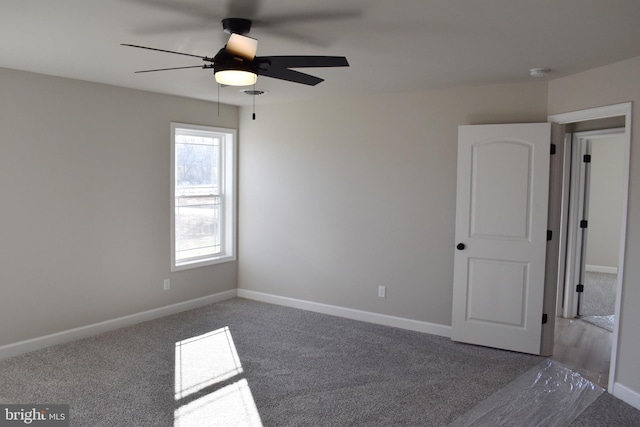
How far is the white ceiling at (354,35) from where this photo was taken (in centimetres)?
246

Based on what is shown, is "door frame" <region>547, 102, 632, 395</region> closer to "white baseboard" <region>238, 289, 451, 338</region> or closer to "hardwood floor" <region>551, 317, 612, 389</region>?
"hardwood floor" <region>551, 317, 612, 389</region>

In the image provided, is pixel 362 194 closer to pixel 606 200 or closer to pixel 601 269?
pixel 606 200

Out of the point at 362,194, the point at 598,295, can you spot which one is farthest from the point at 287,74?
the point at 598,295

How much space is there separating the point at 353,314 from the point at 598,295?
353cm

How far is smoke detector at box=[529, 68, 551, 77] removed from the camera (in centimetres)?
372

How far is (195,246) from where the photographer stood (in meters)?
5.70

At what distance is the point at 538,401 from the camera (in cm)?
332

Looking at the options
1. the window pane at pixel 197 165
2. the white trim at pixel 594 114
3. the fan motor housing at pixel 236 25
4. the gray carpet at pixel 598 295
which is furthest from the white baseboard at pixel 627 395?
the window pane at pixel 197 165

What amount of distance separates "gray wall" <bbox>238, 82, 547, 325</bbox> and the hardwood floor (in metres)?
1.08

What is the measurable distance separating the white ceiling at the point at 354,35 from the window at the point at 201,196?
140cm

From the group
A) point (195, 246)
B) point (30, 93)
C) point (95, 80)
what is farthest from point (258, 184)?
point (30, 93)

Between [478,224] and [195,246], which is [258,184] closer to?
[195,246]

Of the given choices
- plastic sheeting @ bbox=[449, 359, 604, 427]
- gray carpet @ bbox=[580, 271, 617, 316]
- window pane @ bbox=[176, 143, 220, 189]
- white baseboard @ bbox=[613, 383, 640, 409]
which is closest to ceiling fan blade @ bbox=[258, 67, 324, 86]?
plastic sheeting @ bbox=[449, 359, 604, 427]

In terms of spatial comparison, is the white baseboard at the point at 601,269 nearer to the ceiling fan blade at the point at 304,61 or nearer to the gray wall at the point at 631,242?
the gray wall at the point at 631,242
